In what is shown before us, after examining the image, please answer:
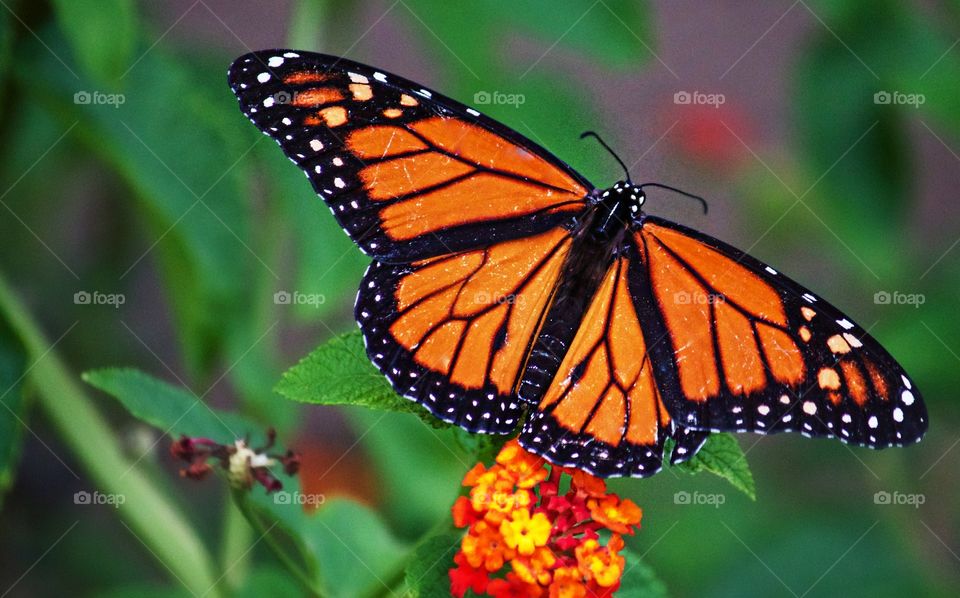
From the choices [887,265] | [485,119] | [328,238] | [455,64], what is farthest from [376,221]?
[887,265]

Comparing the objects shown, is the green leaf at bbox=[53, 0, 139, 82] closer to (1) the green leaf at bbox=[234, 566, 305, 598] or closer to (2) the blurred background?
(2) the blurred background

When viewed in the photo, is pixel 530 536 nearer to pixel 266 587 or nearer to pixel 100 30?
pixel 266 587

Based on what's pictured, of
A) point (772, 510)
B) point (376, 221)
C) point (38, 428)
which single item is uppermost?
point (376, 221)

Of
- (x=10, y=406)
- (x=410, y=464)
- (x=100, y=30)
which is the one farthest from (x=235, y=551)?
(x=100, y=30)

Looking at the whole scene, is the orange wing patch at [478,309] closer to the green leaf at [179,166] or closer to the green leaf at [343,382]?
the green leaf at [343,382]

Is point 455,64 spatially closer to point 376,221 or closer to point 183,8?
point 376,221

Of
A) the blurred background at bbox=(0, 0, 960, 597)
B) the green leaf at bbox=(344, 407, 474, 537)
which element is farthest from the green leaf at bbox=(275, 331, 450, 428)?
the green leaf at bbox=(344, 407, 474, 537)

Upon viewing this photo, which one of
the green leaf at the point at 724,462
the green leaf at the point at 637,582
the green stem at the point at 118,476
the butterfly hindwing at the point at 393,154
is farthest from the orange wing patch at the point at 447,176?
the green stem at the point at 118,476
